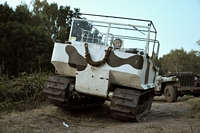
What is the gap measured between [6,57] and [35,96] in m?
19.5

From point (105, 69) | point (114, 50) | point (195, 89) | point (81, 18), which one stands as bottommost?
point (195, 89)

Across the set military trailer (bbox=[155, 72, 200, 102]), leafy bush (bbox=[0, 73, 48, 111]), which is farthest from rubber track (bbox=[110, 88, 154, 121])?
military trailer (bbox=[155, 72, 200, 102])

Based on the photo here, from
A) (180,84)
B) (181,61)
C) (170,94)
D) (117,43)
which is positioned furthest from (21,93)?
(181,61)

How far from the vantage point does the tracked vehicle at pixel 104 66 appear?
7.26 meters

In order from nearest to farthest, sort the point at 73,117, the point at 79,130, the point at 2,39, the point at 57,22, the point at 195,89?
the point at 79,130, the point at 73,117, the point at 195,89, the point at 2,39, the point at 57,22

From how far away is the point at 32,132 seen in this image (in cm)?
584

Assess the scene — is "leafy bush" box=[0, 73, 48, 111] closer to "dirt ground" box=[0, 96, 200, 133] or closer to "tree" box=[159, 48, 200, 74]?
"dirt ground" box=[0, 96, 200, 133]

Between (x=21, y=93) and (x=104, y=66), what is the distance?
3.62 meters

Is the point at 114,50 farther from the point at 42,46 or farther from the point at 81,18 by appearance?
the point at 42,46

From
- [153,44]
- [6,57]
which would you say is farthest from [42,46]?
[153,44]

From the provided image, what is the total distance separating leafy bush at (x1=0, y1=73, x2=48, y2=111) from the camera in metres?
8.77

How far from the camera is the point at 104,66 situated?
24.3 ft

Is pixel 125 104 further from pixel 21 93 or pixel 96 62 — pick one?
pixel 21 93

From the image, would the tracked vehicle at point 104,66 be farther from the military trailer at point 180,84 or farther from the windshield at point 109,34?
the military trailer at point 180,84
